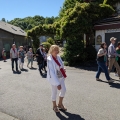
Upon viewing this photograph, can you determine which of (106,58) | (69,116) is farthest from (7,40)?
(69,116)

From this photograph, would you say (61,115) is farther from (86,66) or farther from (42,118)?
(86,66)

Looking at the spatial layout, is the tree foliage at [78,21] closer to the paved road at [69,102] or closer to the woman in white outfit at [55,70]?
the paved road at [69,102]

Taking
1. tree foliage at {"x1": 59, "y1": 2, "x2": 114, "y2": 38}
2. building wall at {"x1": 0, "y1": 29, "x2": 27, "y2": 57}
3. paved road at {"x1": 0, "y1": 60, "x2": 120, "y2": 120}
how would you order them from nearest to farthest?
paved road at {"x1": 0, "y1": 60, "x2": 120, "y2": 120} < tree foliage at {"x1": 59, "y1": 2, "x2": 114, "y2": 38} < building wall at {"x1": 0, "y1": 29, "x2": 27, "y2": 57}

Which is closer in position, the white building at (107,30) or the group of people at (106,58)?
the group of people at (106,58)

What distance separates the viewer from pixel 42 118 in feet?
15.0

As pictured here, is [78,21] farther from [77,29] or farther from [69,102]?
[69,102]

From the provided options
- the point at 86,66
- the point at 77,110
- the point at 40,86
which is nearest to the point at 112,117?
the point at 77,110

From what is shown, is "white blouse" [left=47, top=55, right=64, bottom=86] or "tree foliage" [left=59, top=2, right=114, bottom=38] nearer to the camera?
"white blouse" [left=47, top=55, right=64, bottom=86]

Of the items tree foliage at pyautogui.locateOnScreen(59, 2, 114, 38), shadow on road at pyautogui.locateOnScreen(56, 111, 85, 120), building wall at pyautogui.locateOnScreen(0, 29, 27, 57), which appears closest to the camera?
shadow on road at pyautogui.locateOnScreen(56, 111, 85, 120)

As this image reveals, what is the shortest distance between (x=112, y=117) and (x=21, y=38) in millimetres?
37691

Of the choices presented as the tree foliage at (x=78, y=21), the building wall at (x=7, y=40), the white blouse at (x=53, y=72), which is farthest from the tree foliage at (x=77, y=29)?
the building wall at (x=7, y=40)

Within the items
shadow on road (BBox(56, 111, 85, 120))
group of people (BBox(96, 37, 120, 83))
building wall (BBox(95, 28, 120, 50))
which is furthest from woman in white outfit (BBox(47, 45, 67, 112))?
building wall (BBox(95, 28, 120, 50))

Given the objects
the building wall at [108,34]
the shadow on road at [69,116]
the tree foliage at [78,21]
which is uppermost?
the tree foliage at [78,21]

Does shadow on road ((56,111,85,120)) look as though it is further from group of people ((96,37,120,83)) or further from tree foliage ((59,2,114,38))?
tree foliage ((59,2,114,38))
